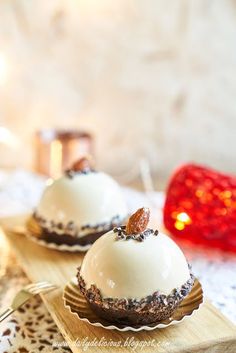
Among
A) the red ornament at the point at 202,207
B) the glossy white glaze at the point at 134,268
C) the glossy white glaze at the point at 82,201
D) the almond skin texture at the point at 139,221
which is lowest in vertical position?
the red ornament at the point at 202,207

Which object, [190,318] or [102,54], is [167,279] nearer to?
[190,318]

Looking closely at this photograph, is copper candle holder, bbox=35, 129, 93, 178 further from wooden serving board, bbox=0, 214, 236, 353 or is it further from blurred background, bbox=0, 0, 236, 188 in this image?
wooden serving board, bbox=0, 214, 236, 353

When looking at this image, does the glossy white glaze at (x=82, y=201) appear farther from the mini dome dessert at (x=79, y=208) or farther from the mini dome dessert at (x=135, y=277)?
the mini dome dessert at (x=135, y=277)

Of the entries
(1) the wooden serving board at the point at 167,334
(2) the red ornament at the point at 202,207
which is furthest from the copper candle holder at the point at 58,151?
(1) the wooden serving board at the point at 167,334

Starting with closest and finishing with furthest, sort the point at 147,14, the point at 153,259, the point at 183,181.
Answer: the point at 153,259, the point at 183,181, the point at 147,14

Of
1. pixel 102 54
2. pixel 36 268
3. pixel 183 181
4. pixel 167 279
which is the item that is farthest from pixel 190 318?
pixel 102 54

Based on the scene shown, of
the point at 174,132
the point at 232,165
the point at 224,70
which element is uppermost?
the point at 224,70
